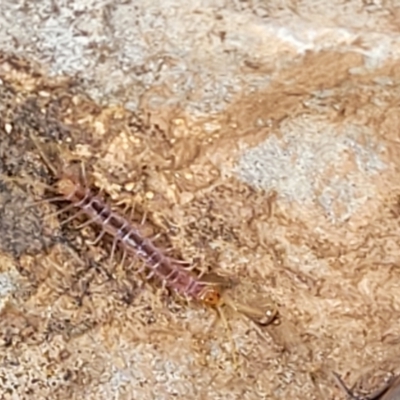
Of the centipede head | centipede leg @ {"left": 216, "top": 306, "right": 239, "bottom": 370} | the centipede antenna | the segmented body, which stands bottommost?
centipede leg @ {"left": 216, "top": 306, "right": 239, "bottom": 370}

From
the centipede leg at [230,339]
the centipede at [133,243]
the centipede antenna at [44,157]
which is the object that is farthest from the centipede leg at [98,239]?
the centipede leg at [230,339]

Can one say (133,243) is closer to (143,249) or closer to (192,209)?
(143,249)

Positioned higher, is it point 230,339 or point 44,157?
point 44,157

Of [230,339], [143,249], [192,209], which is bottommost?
[230,339]

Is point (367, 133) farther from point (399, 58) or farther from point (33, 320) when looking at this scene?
point (33, 320)

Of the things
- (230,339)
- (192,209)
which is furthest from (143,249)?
(230,339)

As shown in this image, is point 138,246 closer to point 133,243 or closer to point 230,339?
point 133,243

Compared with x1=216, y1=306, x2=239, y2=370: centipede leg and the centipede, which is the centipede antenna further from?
x1=216, y1=306, x2=239, y2=370: centipede leg

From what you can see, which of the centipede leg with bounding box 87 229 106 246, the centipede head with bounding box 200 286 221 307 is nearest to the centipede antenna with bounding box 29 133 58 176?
the centipede leg with bounding box 87 229 106 246
